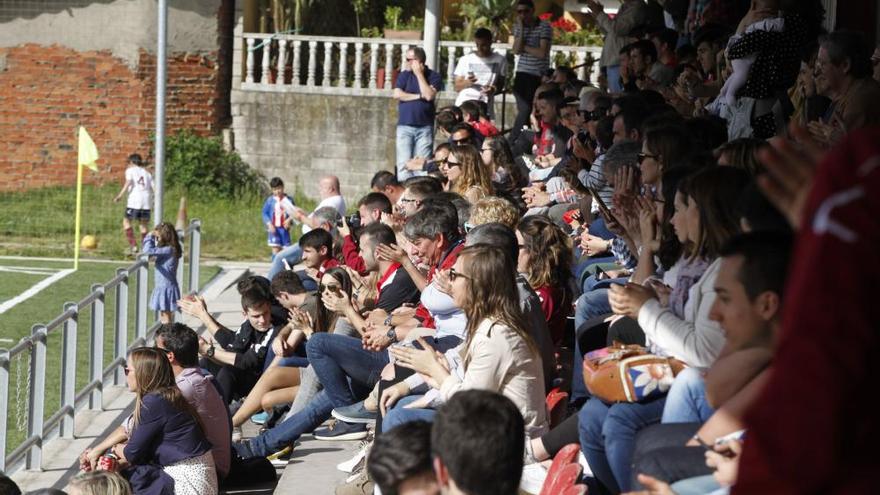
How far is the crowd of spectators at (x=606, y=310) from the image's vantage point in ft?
7.52

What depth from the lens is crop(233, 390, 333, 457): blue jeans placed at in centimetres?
901

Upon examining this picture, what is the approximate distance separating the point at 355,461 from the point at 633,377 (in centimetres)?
322

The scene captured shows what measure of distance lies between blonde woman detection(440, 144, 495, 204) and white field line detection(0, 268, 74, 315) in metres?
7.76

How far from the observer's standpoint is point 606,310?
6809 mm

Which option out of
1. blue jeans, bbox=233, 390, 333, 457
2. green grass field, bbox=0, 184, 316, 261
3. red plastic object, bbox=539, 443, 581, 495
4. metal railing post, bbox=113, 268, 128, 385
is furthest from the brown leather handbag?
green grass field, bbox=0, 184, 316, 261

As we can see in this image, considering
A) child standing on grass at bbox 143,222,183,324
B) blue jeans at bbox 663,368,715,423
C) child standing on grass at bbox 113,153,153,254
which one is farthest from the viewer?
child standing on grass at bbox 113,153,153,254

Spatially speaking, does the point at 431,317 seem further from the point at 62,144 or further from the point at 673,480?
the point at 62,144

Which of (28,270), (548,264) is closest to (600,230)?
(548,264)

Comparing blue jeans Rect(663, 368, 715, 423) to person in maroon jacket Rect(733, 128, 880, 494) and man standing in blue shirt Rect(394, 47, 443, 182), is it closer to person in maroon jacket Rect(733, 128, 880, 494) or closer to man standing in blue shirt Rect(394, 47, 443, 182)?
person in maroon jacket Rect(733, 128, 880, 494)

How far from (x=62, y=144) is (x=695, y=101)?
16.8 meters

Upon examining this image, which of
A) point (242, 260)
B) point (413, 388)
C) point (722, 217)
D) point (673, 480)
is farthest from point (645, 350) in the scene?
point (242, 260)

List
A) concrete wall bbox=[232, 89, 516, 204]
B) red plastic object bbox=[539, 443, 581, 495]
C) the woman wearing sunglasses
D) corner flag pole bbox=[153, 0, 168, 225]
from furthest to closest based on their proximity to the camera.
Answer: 1. concrete wall bbox=[232, 89, 516, 204]
2. corner flag pole bbox=[153, 0, 168, 225]
3. the woman wearing sunglasses
4. red plastic object bbox=[539, 443, 581, 495]

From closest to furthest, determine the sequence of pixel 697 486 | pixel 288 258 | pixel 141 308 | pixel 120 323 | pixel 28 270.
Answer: pixel 697 486, pixel 120 323, pixel 141 308, pixel 288 258, pixel 28 270

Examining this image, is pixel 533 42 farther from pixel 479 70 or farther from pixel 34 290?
pixel 34 290
